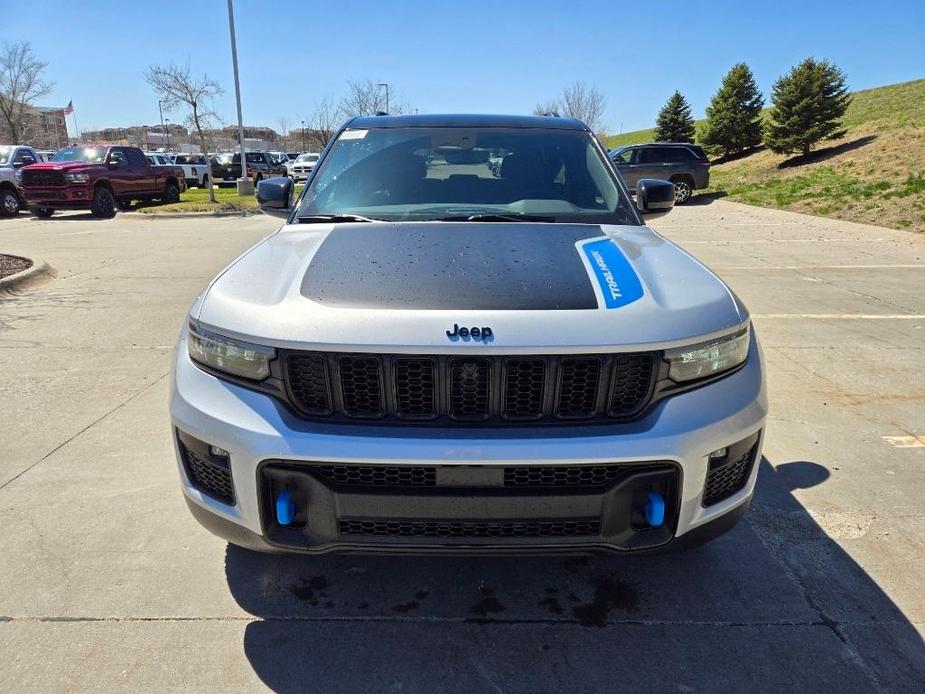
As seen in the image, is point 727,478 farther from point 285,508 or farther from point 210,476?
point 210,476

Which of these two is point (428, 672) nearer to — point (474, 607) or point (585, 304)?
point (474, 607)

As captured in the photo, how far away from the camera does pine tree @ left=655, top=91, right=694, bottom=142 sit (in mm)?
36875

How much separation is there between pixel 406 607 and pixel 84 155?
65.2ft

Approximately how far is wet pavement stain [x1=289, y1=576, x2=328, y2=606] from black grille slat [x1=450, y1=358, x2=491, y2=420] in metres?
1.05

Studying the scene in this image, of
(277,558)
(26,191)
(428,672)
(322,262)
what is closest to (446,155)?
(322,262)

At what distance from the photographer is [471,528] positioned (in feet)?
6.65

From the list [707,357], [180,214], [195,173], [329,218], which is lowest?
[180,214]

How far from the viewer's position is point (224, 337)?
2131mm

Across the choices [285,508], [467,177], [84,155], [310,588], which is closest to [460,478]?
[285,508]

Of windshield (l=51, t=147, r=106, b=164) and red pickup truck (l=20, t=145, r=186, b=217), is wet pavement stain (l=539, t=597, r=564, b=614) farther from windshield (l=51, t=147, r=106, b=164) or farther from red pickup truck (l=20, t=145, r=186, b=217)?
windshield (l=51, t=147, r=106, b=164)

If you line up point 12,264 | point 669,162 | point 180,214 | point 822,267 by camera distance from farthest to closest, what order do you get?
point 669,162
point 180,214
point 822,267
point 12,264

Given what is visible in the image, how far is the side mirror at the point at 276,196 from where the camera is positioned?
3.88 meters

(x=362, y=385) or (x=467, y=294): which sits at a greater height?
(x=467, y=294)

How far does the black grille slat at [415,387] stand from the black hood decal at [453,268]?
187 millimetres
